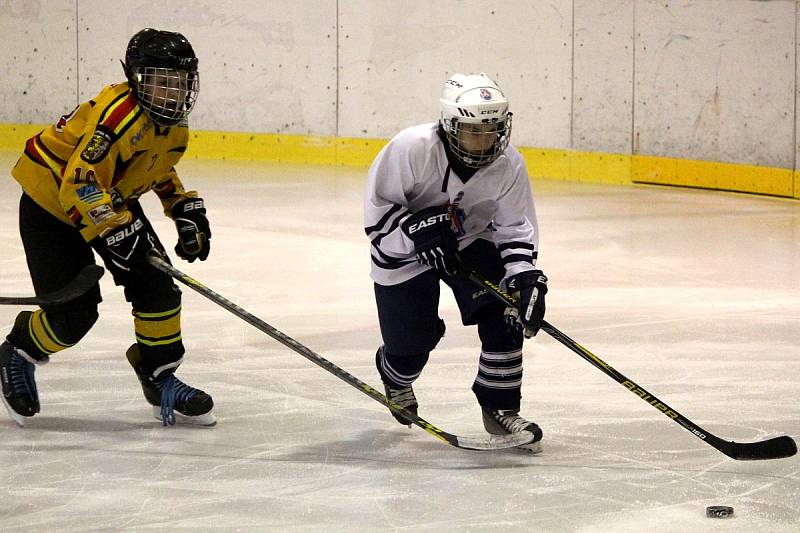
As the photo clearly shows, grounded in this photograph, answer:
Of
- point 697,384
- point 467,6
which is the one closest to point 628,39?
point 467,6

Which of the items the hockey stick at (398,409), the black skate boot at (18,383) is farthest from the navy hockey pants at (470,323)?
the black skate boot at (18,383)

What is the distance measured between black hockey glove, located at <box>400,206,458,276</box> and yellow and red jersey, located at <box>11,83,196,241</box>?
2.31ft

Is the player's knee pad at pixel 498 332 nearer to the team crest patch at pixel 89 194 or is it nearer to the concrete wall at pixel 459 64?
the team crest patch at pixel 89 194

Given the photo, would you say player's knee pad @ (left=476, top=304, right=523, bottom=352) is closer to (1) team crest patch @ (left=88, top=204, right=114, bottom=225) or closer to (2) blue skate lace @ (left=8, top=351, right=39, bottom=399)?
(1) team crest patch @ (left=88, top=204, right=114, bottom=225)

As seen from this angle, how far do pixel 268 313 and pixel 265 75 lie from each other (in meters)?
5.41

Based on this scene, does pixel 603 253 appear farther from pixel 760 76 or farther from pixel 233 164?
pixel 233 164

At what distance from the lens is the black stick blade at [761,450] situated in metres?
3.10

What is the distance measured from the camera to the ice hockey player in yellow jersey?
326 cm

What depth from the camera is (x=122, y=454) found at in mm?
3260

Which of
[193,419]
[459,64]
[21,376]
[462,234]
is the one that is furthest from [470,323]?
[459,64]

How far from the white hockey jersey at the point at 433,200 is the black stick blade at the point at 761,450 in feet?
2.08

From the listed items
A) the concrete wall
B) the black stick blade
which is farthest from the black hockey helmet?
the concrete wall

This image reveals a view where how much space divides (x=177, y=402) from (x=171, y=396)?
0.08ft

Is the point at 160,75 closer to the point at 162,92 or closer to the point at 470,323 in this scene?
the point at 162,92
